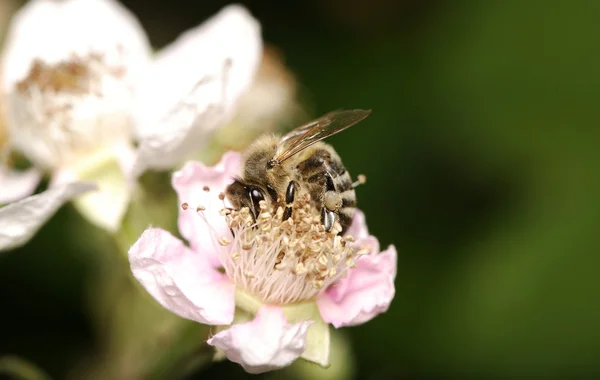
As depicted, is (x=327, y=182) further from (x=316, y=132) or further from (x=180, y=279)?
(x=180, y=279)

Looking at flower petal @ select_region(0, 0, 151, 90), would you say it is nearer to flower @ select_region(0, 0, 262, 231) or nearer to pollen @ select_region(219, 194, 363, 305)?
flower @ select_region(0, 0, 262, 231)

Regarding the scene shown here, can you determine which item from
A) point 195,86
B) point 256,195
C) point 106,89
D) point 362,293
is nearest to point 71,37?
Result: point 106,89

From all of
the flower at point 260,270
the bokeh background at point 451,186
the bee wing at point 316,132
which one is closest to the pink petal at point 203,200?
the flower at point 260,270

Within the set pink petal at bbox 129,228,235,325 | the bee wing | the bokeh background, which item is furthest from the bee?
the bokeh background

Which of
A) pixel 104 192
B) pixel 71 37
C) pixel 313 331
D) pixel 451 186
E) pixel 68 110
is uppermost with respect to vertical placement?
pixel 71 37

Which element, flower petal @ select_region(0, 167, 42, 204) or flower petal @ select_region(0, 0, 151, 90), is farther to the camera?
flower petal @ select_region(0, 0, 151, 90)

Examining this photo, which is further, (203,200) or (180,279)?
(203,200)
